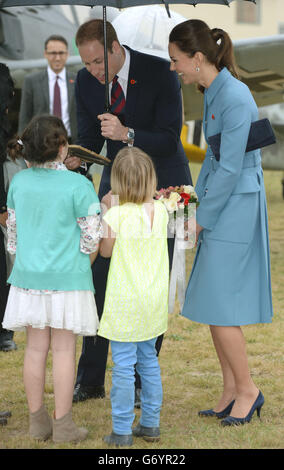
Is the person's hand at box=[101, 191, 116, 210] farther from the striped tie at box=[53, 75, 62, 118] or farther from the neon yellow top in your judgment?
the striped tie at box=[53, 75, 62, 118]

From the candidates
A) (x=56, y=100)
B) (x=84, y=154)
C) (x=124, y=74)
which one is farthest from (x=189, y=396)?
(x=56, y=100)

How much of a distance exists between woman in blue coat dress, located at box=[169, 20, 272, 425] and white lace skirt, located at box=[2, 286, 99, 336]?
0.61 m

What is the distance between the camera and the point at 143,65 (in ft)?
11.9

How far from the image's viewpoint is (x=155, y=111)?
368cm

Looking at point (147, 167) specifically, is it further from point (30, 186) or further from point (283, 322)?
point (283, 322)

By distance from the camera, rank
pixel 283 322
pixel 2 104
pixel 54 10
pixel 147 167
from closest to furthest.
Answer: pixel 147 167, pixel 2 104, pixel 283 322, pixel 54 10

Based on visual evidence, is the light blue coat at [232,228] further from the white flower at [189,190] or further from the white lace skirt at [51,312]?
the white lace skirt at [51,312]

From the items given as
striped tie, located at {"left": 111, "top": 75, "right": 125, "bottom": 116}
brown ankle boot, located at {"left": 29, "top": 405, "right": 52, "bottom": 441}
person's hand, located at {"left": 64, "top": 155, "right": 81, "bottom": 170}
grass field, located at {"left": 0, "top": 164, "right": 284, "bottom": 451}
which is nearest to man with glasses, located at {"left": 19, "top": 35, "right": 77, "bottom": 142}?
grass field, located at {"left": 0, "top": 164, "right": 284, "bottom": 451}

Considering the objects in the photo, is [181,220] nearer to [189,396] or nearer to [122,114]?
[122,114]

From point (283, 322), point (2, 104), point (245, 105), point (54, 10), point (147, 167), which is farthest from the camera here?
point (54, 10)

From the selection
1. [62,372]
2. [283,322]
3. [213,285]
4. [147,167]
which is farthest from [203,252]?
[283,322]

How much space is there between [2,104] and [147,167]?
0.96 meters

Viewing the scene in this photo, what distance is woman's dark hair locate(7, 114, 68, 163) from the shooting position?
9.75 ft

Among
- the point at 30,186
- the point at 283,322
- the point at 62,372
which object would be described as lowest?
the point at 283,322
